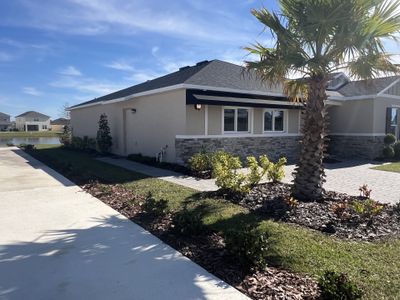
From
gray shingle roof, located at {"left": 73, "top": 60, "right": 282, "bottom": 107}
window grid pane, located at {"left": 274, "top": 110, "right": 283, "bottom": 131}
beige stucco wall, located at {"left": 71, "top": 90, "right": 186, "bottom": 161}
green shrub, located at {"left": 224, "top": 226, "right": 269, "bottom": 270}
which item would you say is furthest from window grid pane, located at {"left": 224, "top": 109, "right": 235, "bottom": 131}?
green shrub, located at {"left": 224, "top": 226, "right": 269, "bottom": 270}

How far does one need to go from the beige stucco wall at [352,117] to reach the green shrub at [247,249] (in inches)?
617

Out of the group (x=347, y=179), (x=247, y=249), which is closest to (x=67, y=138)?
(x=347, y=179)

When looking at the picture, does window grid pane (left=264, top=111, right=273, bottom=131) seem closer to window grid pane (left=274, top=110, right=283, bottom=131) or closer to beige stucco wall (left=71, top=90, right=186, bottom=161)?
window grid pane (left=274, top=110, right=283, bottom=131)

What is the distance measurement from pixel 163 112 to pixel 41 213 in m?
8.76

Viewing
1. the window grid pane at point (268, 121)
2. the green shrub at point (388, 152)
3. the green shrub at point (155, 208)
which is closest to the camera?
the green shrub at point (155, 208)

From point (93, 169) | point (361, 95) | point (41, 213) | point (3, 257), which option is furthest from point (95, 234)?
point (361, 95)

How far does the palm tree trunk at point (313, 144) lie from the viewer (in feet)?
24.8

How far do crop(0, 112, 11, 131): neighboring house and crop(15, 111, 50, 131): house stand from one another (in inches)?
106

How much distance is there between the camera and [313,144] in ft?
24.8

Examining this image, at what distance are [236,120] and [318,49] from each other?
25.4 feet

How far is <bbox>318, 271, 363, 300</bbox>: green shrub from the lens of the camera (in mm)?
3332

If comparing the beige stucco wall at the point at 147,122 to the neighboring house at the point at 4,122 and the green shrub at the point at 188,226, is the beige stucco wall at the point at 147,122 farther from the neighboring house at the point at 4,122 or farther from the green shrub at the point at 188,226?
the neighboring house at the point at 4,122

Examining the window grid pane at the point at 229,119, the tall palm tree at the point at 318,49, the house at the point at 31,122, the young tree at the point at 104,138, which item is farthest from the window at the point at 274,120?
the house at the point at 31,122

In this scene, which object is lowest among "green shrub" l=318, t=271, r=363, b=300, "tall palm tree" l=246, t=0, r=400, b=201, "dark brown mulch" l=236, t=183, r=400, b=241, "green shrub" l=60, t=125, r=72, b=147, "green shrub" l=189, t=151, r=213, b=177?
"dark brown mulch" l=236, t=183, r=400, b=241
